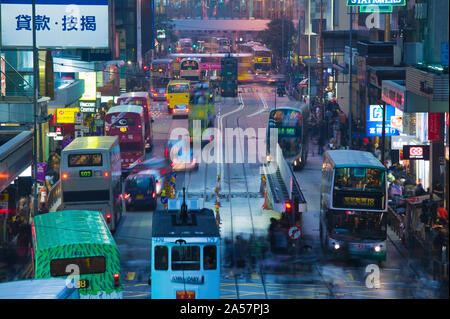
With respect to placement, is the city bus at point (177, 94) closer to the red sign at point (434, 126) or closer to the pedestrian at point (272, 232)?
the red sign at point (434, 126)

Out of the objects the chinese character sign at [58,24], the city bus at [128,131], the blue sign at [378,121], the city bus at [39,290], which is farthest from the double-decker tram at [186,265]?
the city bus at [128,131]

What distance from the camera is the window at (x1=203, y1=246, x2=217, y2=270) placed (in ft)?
80.8

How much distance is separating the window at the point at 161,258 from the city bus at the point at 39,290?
14.9 ft

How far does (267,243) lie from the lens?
37.0 m

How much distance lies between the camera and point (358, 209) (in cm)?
3312

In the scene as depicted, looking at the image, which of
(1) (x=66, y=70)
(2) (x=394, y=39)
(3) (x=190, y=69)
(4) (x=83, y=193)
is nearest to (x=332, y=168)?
(4) (x=83, y=193)

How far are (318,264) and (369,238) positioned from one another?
2.05 metres

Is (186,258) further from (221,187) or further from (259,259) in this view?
(221,187)

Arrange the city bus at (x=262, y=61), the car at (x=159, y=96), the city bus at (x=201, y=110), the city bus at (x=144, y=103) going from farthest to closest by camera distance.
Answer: the city bus at (x=262, y=61) < the car at (x=159, y=96) < the city bus at (x=201, y=110) < the city bus at (x=144, y=103)

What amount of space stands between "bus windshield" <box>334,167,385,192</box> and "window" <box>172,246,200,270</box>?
10187 mm

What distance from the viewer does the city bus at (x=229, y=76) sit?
350ft

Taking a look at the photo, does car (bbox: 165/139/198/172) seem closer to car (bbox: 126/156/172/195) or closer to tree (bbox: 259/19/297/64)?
car (bbox: 126/156/172/195)

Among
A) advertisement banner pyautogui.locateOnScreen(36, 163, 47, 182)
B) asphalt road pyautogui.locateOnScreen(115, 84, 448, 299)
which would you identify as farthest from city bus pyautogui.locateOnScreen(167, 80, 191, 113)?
advertisement banner pyautogui.locateOnScreen(36, 163, 47, 182)

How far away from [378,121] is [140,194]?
14.6 metres
